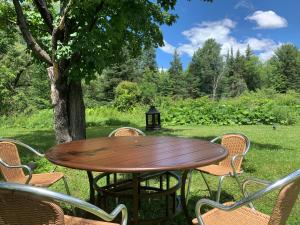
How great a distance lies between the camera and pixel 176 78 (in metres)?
42.3

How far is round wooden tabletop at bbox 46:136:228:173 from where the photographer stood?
237cm

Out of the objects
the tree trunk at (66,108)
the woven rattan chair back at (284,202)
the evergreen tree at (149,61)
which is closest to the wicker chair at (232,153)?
the woven rattan chair back at (284,202)

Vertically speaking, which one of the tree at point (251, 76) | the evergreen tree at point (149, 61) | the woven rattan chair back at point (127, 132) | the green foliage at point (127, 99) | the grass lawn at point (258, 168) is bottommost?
the grass lawn at point (258, 168)

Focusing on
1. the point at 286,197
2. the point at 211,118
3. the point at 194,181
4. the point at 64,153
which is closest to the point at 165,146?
the point at 64,153

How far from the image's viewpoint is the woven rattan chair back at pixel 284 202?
183 centimetres

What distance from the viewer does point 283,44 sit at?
152 feet

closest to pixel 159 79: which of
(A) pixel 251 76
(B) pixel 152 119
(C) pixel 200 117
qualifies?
Answer: (A) pixel 251 76

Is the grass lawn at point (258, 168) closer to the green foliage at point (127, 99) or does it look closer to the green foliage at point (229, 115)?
the green foliage at point (229, 115)

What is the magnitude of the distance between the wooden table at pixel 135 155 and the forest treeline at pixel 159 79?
14157 mm

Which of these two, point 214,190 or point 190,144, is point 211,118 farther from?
point 190,144

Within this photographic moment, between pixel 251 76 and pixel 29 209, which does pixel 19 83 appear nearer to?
pixel 29 209

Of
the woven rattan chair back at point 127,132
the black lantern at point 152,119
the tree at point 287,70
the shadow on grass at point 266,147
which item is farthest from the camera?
the tree at point 287,70

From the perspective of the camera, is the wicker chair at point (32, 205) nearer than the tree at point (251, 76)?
Yes

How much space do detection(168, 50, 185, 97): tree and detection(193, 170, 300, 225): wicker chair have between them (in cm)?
3814
